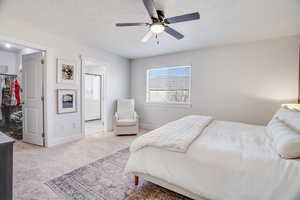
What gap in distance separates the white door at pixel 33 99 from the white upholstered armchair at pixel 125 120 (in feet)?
5.65

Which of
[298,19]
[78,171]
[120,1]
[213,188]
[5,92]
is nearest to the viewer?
[213,188]

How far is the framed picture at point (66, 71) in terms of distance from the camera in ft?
11.2

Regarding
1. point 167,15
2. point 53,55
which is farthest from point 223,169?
point 53,55

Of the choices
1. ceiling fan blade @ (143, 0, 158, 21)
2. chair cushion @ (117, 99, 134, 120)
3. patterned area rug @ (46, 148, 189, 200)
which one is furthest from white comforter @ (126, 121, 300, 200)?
chair cushion @ (117, 99, 134, 120)

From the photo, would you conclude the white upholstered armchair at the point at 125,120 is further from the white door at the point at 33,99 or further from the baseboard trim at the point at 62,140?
the white door at the point at 33,99

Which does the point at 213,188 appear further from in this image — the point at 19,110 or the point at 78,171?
the point at 19,110

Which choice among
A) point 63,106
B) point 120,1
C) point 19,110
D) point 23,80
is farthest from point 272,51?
point 19,110

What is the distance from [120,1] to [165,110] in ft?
11.0

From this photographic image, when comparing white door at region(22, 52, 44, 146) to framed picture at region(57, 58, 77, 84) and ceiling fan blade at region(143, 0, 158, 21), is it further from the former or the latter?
ceiling fan blade at region(143, 0, 158, 21)

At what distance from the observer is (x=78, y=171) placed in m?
2.24

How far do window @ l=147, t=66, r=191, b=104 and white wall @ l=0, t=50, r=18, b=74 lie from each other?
447 centimetres

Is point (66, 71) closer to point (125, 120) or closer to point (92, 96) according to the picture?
point (125, 120)

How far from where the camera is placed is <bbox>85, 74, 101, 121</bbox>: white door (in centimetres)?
642

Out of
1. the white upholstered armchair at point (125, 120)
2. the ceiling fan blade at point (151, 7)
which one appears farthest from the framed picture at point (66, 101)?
the ceiling fan blade at point (151, 7)
